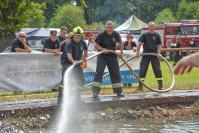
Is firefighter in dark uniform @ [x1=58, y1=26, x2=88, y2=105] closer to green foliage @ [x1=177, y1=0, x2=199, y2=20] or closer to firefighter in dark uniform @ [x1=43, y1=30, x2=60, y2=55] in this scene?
firefighter in dark uniform @ [x1=43, y1=30, x2=60, y2=55]

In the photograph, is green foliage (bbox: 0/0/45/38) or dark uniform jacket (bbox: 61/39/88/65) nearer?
dark uniform jacket (bbox: 61/39/88/65)

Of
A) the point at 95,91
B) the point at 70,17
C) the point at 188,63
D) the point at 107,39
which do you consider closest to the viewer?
the point at 188,63

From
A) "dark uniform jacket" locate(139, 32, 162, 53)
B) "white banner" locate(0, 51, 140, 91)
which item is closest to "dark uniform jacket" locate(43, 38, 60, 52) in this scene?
"white banner" locate(0, 51, 140, 91)

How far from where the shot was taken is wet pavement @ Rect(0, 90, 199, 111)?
11.9m

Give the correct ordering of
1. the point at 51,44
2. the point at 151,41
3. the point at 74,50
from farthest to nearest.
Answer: the point at 51,44 → the point at 151,41 → the point at 74,50

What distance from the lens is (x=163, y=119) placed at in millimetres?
11805

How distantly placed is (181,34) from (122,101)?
30.7 m

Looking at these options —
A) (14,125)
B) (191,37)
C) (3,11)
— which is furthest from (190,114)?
(191,37)

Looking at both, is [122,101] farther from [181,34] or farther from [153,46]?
[181,34]

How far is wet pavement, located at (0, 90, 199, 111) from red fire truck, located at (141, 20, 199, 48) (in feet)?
89.5

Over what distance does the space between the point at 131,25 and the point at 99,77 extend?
50.9m

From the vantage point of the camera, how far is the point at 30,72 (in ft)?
48.8

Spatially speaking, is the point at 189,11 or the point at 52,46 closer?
the point at 52,46

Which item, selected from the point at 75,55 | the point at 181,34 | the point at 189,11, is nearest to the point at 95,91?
the point at 75,55
